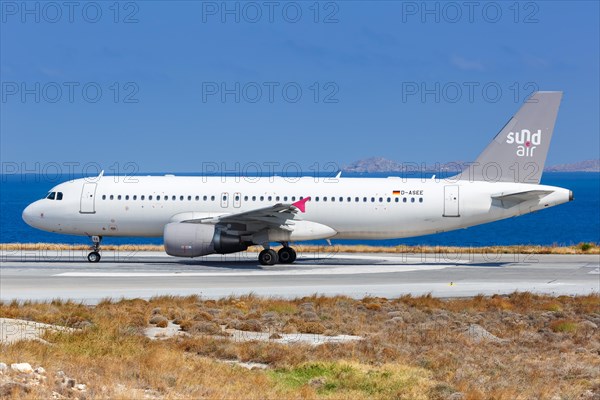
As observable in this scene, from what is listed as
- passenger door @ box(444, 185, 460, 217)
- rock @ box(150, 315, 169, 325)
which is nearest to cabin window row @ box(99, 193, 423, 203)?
passenger door @ box(444, 185, 460, 217)

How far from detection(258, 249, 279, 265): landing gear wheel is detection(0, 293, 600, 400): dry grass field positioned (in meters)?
11.1

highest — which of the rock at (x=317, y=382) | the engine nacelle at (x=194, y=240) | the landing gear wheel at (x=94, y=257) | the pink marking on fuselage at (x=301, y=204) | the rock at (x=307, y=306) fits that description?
the pink marking on fuselage at (x=301, y=204)

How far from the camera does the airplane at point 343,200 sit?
122ft

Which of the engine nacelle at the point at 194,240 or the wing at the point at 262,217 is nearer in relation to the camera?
the wing at the point at 262,217

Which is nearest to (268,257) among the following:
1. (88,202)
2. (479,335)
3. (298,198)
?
(298,198)

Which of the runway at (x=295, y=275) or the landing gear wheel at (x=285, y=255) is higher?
the landing gear wheel at (x=285, y=255)

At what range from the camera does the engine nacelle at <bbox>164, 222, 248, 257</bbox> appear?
35188 mm

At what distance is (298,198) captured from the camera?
37844 millimetres

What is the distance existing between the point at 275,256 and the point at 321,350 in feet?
65.4

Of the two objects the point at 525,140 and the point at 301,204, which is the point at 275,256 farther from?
the point at 525,140

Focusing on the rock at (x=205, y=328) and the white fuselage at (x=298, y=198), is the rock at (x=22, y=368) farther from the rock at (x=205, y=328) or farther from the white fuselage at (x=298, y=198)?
the white fuselage at (x=298, y=198)

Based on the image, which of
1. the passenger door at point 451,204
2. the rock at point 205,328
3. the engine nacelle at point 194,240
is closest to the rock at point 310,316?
the rock at point 205,328

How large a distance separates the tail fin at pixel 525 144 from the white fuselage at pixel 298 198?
2.47ft

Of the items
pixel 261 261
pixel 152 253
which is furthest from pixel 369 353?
pixel 152 253
